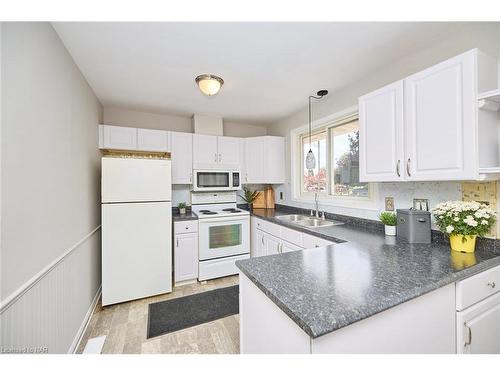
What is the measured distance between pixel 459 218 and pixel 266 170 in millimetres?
2415

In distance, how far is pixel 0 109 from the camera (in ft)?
3.03

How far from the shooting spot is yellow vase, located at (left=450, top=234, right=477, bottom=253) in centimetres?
129

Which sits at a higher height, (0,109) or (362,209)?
(0,109)

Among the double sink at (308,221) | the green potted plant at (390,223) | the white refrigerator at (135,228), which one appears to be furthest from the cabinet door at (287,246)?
the white refrigerator at (135,228)

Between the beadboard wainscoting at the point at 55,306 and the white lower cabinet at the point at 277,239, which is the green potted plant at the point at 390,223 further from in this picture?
the beadboard wainscoting at the point at 55,306

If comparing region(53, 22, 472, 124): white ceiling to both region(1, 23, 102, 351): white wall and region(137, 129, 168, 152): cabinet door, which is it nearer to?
region(1, 23, 102, 351): white wall

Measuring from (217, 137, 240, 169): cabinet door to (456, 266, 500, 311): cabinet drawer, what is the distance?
270cm

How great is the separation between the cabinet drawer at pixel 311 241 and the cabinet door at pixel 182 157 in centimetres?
185

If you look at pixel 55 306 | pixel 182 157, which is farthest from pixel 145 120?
pixel 55 306

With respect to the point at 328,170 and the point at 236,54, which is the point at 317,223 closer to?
the point at 328,170

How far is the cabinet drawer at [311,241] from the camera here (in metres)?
1.88

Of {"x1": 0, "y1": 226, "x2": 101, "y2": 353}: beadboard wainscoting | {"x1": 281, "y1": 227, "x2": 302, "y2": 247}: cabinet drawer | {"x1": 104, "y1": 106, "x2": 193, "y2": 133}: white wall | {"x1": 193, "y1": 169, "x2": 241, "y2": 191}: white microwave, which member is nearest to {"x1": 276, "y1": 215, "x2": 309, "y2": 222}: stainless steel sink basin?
{"x1": 281, "y1": 227, "x2": 302, "y2": 247}: cabinet drawer
